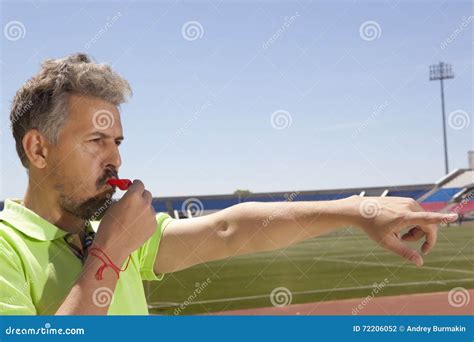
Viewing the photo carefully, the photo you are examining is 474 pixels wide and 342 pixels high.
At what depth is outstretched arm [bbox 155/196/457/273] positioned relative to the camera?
1.86 m

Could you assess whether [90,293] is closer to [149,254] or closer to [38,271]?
[38,271]

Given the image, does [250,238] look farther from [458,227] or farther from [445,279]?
[458,227]

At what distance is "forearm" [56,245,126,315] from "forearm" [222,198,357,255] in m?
0.64

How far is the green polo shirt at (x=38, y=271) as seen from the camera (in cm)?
215

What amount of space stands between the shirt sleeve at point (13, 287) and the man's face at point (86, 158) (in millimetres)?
334

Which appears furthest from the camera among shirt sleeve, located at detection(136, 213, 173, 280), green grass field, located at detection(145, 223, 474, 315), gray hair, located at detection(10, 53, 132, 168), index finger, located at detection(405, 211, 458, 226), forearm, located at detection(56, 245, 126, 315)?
green grass field, located at detection(145, 223, 474, 315)

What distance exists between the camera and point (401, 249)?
182cm

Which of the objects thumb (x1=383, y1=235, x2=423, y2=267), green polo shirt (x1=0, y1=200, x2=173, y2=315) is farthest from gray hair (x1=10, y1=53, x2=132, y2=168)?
thumb (x1=383, y1=235, x2=423, y2=267)

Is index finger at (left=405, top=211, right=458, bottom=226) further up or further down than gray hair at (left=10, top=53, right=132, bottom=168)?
further down

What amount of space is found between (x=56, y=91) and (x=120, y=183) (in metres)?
0.46

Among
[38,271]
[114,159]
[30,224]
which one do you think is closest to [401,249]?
[114,159]

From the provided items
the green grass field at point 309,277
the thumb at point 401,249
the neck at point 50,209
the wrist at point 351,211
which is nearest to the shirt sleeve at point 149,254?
the neck at point 50,209

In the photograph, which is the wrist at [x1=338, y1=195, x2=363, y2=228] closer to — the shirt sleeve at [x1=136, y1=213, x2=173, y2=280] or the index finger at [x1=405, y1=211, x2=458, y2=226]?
the index finger at [x1=405, y1=211, x2=458, y2=226]

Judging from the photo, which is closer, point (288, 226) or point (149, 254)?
point (288, 226)
